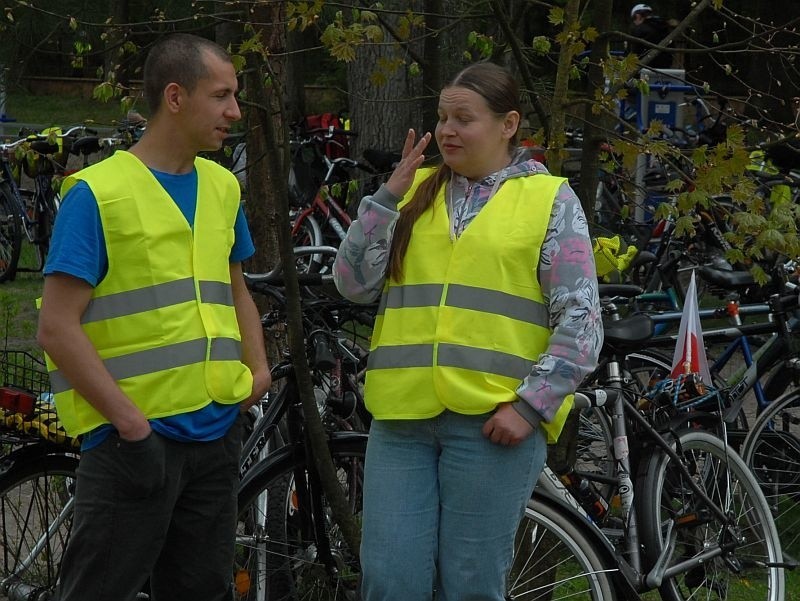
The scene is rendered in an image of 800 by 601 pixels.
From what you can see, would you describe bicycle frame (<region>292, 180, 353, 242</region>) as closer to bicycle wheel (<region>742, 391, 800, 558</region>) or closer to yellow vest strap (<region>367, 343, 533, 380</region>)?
bicycle wheel (<region>742, 391, 800, 558</region>)

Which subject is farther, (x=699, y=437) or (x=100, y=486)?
(x=699, y=437)

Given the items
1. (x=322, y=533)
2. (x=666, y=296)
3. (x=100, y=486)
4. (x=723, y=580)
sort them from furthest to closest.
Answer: (x=666, y=296)
(x=723, y=580)
(x=322, y=533)
(x=100, y=486)

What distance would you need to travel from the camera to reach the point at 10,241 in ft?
36.0

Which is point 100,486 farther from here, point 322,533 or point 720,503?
point 720,503

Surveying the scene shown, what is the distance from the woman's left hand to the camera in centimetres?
310

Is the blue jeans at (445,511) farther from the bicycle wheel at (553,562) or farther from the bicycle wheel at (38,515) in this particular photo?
the bicycle wheel at (38,515)

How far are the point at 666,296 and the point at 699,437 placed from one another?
263cm

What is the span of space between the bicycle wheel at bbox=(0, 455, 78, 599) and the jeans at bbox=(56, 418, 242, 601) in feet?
3.19

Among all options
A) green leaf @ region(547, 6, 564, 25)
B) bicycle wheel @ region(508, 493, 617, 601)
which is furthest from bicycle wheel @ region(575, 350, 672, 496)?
green leaf @ region(547, 6, 564, 25)

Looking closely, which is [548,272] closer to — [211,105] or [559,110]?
[211,105]

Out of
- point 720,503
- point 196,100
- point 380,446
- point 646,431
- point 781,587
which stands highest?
point 196,100

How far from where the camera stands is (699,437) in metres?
4.48

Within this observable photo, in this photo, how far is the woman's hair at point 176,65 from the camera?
3223 millimetres

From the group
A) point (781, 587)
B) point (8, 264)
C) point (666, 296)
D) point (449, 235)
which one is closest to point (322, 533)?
point (449, 235)
